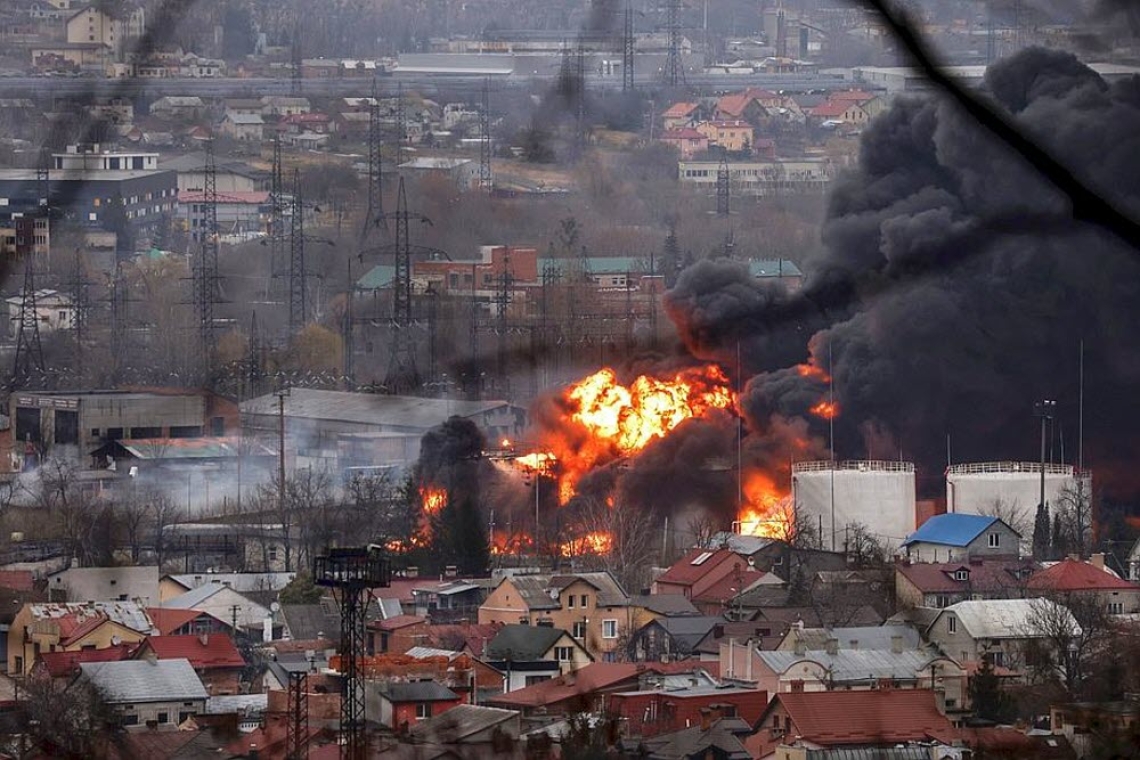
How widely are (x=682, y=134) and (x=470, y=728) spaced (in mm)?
42628

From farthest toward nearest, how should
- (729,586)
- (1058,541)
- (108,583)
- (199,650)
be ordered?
(1058,541) < (729,586) < (108,583) < (199,650)

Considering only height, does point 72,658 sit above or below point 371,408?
above

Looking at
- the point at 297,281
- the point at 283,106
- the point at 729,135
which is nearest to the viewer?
the point at 297,281

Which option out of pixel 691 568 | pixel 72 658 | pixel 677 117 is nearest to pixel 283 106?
pixel 677 117

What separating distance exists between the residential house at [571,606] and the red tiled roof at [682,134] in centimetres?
3062

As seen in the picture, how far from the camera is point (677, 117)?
5312 centimetres

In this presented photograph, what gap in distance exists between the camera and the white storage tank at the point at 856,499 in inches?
1059

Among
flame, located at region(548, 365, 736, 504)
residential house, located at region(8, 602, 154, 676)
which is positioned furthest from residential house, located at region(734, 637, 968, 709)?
flame, located at region(548, 365, 736, 504)

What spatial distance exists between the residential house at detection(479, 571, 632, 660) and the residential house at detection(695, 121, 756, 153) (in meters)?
33.0

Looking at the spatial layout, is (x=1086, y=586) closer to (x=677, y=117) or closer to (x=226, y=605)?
(x=226, y=605)

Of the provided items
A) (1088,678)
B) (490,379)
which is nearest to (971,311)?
(490,379)

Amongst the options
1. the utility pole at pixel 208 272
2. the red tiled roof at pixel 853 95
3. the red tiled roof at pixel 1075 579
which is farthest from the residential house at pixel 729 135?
the red tiled roof at pixel 1075 579

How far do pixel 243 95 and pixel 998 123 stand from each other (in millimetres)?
49573

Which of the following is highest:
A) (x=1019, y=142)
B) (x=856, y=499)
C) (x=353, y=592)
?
(x=1019, y=142)
